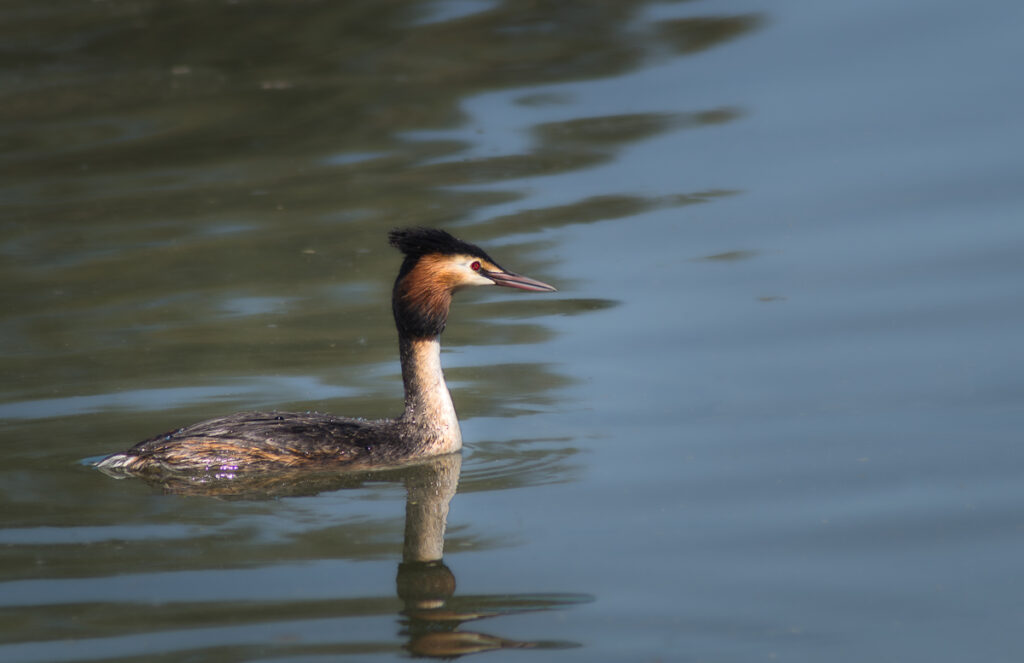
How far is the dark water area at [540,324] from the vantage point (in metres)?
5.67

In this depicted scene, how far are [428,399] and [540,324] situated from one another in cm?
216

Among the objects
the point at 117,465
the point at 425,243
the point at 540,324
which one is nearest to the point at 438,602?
the point at 117,465

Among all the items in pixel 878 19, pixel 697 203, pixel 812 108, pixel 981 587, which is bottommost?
pixel 981 587

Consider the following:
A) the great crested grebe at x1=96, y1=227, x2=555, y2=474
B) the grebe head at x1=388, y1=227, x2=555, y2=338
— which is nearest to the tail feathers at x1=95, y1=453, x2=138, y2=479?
the great crested grebe at x1=96, y1=227, x2=555, y2=474

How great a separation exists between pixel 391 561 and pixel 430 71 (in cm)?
1018

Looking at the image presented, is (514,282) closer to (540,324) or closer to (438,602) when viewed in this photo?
(540,324)

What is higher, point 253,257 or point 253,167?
point 253,167

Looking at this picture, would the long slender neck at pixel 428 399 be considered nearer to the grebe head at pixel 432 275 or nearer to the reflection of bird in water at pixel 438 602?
the grebe head at pixel 432 275

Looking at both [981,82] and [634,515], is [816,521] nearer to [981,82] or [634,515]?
[634,515]

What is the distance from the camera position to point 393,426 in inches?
291

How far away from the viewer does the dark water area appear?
567cm

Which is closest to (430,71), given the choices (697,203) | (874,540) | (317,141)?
(317,141)

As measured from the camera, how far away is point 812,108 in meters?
13.4

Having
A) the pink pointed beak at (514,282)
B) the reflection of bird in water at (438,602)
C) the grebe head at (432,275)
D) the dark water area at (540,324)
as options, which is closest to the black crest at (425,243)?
the grebe head at (432,275)
